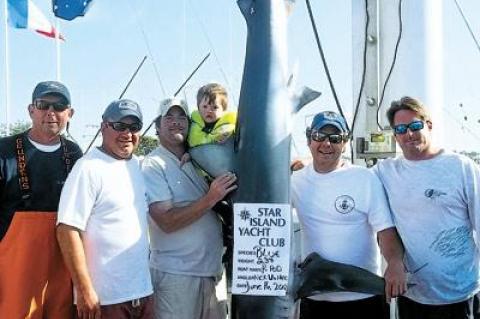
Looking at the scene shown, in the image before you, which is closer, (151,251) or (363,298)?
(363,298)

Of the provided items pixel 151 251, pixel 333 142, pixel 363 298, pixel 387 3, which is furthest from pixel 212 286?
pixel 387 3

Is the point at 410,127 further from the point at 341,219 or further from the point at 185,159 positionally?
the point at 185,159

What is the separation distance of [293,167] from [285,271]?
62 centimetres

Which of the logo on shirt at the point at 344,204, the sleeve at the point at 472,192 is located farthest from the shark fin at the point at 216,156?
the sleeve at the point at 472,192

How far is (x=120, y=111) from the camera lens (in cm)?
258

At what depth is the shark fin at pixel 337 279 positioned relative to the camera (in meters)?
2.40

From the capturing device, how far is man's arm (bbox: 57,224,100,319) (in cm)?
238

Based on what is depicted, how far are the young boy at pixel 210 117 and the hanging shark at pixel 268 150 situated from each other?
0.62 ft

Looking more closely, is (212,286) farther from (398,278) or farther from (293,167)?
(398,278)

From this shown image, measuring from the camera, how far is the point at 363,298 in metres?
2.56

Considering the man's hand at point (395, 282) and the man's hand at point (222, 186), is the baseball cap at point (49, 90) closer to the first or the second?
the man's hand at point (222, 186)

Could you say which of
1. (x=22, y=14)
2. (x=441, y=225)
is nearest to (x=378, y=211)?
(x=441, y=225)

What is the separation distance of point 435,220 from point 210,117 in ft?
3.93

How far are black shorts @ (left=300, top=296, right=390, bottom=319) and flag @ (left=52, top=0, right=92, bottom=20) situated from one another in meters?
6.30
